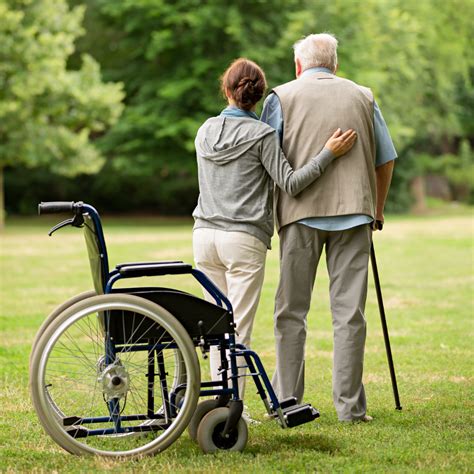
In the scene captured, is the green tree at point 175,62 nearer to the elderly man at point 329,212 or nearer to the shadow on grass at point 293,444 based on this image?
the elderly man at point 329,212

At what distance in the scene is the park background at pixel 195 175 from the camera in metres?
5.44

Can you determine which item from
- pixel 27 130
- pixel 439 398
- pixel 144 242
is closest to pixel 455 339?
pixel 439 398

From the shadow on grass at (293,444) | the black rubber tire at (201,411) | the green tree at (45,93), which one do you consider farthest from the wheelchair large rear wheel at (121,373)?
the green tree at (45,93)


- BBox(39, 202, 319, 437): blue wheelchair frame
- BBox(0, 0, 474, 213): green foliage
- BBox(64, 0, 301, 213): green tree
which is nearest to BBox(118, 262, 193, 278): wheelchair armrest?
BBox(39, 202, 319, 437): blue wheelchair frame

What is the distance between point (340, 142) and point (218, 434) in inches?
63.7

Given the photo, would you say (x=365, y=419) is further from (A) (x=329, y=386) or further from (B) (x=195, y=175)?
(B) (x=195, y=175)

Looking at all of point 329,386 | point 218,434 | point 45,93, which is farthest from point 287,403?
point 45,93

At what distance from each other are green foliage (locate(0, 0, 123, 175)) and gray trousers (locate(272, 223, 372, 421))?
24813mm

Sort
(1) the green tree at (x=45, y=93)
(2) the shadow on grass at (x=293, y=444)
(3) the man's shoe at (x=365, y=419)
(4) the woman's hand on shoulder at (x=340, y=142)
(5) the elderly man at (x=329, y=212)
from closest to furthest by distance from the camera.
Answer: (2) the shadow on grass at (x=293, y=444) < (4) the woman's hand on shoulder at (x=340, y=142) < (5) the elderly man at (x=329, y=212) < (3) the man's shoe at (x=365, y=419) < (1) the green tree at (x=45, y=93)

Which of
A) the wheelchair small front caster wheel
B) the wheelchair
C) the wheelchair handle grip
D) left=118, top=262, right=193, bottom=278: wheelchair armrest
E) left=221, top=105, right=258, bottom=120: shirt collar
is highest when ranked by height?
left=221, top=105, right=258, bottom=120: shirt collar

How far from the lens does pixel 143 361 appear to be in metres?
5.07

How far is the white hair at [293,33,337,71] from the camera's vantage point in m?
5.85

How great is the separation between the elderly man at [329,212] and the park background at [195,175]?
1.22 ft

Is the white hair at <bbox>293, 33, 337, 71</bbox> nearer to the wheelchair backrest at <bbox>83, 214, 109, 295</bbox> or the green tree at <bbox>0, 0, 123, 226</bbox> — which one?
the wheelchair backrest at <bbox>83, 214, 109, 295</bbox>
